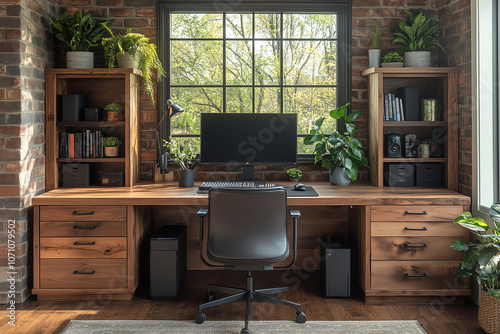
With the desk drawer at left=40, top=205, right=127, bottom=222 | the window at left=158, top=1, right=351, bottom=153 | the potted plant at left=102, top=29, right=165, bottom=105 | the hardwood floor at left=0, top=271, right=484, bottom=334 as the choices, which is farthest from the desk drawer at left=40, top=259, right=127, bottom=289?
the potted plant at left=102, top=29, right=165, bottom=105

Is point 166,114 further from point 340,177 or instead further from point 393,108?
point 393,108

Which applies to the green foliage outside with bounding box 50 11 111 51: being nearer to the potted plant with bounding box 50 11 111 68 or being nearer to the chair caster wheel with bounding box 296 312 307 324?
the potted plant with bounding box 50 11 111 68

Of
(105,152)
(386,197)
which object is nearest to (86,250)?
(105,152)

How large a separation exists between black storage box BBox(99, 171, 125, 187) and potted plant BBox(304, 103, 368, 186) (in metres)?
1.45

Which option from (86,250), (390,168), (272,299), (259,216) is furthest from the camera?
(390,168)

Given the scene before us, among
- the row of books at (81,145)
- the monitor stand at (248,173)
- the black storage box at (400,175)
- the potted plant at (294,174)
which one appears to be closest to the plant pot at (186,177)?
the monitor stand at (248,173)

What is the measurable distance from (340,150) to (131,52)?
174cm

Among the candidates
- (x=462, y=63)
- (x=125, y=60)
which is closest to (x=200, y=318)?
(x=125, y=60)

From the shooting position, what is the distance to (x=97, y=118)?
3637 mm

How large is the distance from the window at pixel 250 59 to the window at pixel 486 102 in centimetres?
107

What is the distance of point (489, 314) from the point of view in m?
2.71

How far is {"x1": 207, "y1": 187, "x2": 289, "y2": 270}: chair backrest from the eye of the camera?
271cm

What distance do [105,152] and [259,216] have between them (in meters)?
1.57

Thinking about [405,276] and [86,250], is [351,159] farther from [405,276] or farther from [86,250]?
[86,250]
